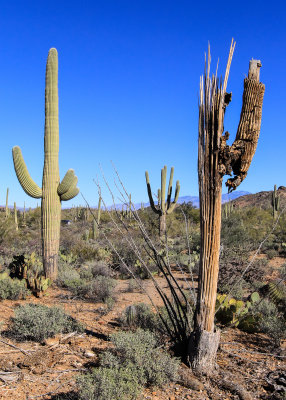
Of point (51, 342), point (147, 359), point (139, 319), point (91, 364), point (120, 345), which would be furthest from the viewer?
point (139, 319)

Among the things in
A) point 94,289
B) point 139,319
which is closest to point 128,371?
point 139,319

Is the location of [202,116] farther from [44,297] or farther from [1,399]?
[44,297]

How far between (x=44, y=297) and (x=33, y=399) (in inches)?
193

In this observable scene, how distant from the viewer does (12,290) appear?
7.93m

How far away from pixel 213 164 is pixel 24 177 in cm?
674

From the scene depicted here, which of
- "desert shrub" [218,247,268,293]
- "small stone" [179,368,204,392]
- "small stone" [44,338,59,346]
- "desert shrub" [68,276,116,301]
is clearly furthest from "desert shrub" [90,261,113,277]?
"small stone" [179,368,204,392]

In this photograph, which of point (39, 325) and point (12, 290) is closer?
point (39, 325)

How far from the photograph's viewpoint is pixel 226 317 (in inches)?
259

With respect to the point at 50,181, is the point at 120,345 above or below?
below

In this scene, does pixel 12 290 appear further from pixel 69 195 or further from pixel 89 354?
pixel 89 354

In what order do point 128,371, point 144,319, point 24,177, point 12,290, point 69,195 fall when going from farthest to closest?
point 69,195
point 24,177
point 12,290
point 144,319
point 128,371

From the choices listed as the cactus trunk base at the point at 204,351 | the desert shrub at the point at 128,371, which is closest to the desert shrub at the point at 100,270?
the desert shrub at the point at 128,371

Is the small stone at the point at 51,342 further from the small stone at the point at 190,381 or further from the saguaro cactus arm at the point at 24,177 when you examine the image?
the saguaro cactus arm at the point at 24,177

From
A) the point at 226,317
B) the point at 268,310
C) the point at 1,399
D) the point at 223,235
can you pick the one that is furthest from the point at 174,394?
the point at 223,235
